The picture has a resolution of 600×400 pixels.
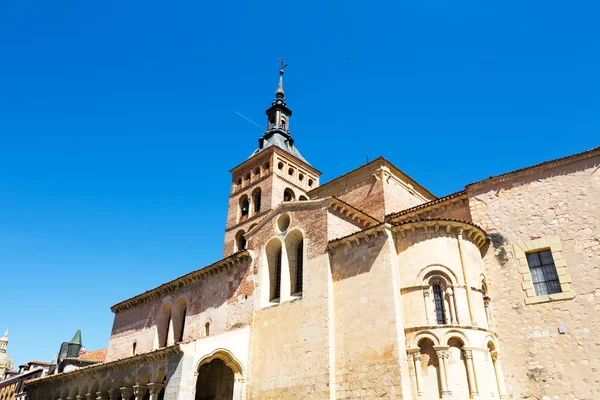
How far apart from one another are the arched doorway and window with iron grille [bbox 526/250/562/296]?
40.9 feet

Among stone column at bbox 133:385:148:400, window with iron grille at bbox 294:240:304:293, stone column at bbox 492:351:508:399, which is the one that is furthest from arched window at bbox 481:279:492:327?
stone column at bbox 133:385:148:400

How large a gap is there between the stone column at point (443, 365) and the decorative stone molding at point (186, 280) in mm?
9728

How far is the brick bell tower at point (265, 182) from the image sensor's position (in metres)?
34.1

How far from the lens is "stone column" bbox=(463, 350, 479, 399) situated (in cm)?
1351

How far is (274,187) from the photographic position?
3388cm

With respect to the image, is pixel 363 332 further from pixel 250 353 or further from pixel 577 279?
pixel 577 279

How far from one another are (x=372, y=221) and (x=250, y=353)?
25.1 feet

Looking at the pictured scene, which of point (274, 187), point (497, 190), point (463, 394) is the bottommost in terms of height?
point (463, 394)

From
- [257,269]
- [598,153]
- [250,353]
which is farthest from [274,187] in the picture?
[598,153]

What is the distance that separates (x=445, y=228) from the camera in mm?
16016

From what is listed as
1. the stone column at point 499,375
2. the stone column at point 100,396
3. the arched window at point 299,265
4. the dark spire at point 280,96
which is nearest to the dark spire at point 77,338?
the stone column at point 100,396

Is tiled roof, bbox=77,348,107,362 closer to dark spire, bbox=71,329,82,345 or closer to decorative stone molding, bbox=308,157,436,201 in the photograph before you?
dark spire, bbox=71,329,82,345

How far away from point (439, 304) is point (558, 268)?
3938 millimetres

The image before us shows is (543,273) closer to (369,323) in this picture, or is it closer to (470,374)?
(470,374)
